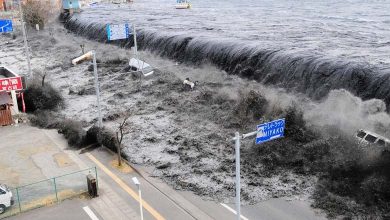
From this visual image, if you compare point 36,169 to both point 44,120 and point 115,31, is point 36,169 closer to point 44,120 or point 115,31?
point 44,120

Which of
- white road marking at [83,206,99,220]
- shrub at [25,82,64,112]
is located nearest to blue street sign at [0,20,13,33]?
shrub at [25,82,64,112]

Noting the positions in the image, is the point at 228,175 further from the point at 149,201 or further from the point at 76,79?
the point at 76,79

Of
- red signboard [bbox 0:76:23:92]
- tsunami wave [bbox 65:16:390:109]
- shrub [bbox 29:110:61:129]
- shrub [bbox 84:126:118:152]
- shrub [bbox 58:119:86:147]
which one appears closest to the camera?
shrub [bbox 84:126:118:152]

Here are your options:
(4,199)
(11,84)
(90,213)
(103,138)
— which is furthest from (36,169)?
(11,84)

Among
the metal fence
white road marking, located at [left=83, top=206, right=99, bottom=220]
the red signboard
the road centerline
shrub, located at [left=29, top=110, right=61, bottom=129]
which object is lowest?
shrub, located at [left=29, top=110, right=61, bottom=129]

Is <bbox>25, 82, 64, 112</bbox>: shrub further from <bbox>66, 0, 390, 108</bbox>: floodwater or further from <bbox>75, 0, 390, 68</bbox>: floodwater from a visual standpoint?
<bbox>75, 0, 390, 68</bbox>: floodwater

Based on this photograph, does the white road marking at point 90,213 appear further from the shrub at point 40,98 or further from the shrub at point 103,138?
the shrub at point 40,98

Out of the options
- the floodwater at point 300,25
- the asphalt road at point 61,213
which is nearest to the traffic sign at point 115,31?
the floodwater at point 300,25

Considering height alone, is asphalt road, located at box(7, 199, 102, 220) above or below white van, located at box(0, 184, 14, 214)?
below
